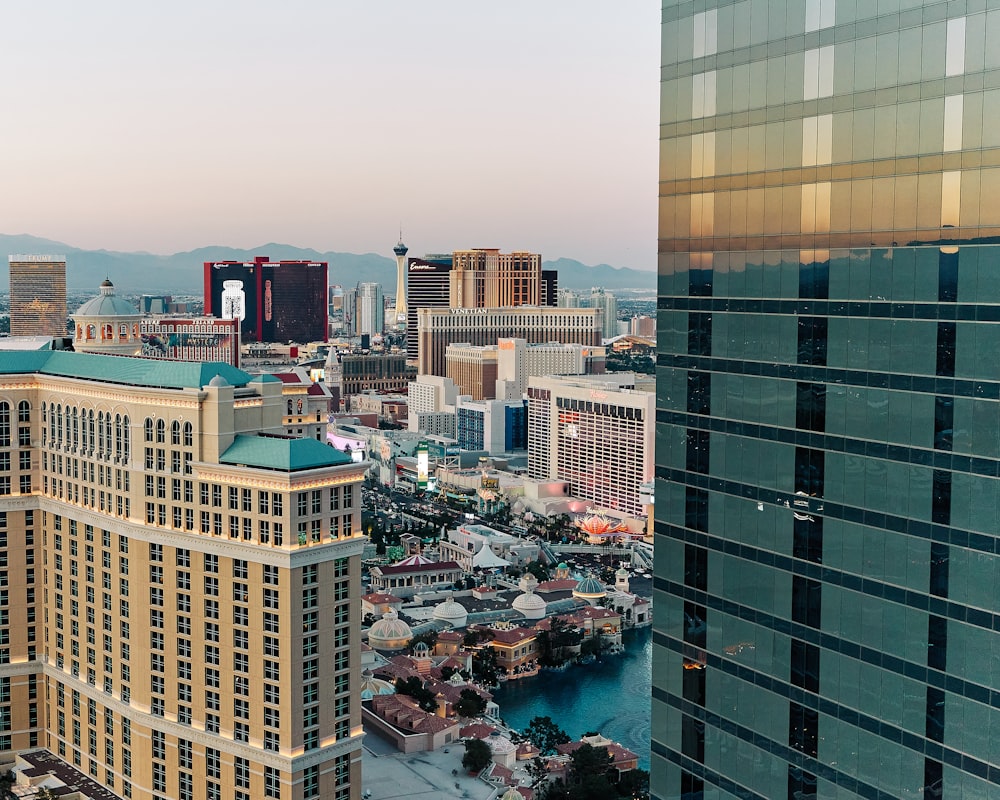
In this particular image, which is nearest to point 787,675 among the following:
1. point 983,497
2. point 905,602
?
point 905,602

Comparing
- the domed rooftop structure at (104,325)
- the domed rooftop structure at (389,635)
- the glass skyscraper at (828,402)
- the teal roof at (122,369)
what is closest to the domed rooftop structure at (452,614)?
the domed rooftop structure at (389,635)

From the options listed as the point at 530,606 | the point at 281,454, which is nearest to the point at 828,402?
the point at 281,454

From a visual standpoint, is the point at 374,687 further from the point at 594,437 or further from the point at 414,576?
the point at 594,437

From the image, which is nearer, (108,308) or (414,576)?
(108,308)

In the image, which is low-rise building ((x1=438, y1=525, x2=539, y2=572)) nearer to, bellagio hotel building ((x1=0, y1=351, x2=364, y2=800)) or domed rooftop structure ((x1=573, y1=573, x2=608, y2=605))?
domed rooftop structure ((x1=573, y1=573, x2=608, y2=605))

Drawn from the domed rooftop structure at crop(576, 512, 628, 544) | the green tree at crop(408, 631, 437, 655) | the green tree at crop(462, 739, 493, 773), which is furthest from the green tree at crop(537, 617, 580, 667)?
the domed rooftop structure at crop(576, 512, 628, 544)

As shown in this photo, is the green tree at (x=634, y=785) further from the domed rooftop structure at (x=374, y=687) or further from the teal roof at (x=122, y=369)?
the teal roof at (x=122, y=369)

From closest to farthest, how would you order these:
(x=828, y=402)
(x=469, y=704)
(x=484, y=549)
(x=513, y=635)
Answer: (x=828, y=402)
(x=469, y=704)
(x=513, y=635)
(x=484, y=549)
